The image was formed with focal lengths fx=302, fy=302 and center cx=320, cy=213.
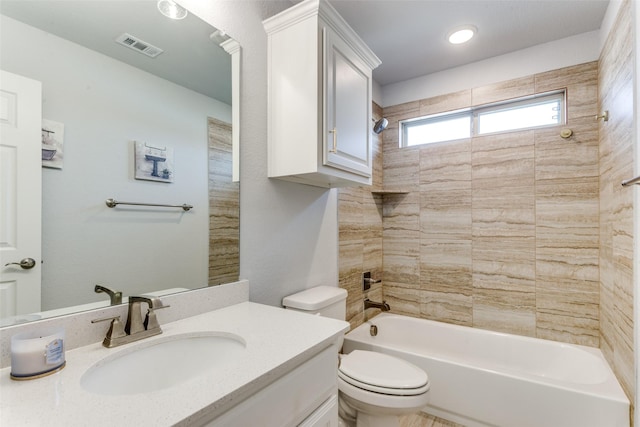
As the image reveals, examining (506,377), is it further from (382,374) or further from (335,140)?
(335,140)

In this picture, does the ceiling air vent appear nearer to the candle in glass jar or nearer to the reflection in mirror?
the reflection in mirror

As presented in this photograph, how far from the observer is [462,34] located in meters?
2.04

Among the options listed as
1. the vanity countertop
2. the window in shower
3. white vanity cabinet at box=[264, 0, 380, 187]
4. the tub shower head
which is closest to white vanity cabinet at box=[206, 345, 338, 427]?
the vanity countertop

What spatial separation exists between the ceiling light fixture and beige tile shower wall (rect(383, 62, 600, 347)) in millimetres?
2044

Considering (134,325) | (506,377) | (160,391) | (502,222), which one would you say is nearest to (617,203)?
(502,222)

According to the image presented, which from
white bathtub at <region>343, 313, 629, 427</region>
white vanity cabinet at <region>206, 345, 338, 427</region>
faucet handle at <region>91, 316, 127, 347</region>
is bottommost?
white bathtub at <region>343, 313, 629, 427</region>

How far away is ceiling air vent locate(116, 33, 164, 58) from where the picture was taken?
1022mm

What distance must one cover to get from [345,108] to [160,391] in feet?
4.62

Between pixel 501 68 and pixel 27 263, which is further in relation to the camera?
pixel 501 68

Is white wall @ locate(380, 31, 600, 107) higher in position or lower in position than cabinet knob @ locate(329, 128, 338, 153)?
higher

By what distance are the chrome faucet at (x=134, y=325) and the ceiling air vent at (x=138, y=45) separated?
852 millimetres

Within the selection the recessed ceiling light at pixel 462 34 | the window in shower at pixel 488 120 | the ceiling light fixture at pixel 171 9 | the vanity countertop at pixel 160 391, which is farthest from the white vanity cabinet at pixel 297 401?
the window in shower at pixel 488 120

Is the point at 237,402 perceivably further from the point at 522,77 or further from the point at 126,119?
the point at 522,77

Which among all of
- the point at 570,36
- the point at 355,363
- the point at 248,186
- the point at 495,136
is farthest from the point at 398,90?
the point at 355,363
